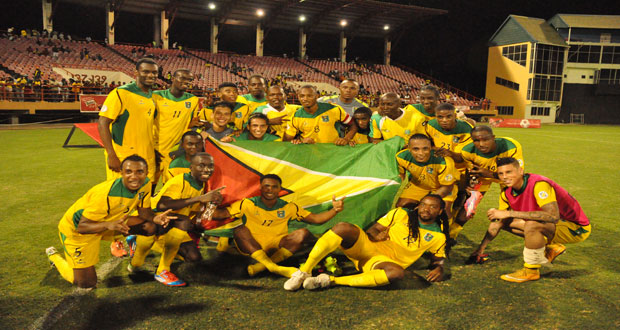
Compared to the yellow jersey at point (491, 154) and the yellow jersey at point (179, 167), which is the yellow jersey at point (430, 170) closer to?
the yellow jersey at point (491, 154)

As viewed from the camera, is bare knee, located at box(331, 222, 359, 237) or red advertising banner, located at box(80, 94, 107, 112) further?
red advertising banner, located at box(80, 94, 107, 112)

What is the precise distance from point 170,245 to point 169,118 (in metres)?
2.06

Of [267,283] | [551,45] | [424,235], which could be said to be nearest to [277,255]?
[267,283]

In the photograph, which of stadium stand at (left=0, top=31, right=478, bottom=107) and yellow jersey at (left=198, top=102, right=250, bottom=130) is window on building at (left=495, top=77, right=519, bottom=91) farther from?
yellow jersey at (left=198, top=102, right=250, bottom=130)

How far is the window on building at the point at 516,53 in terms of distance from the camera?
134ft

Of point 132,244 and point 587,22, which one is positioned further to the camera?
point 587,22

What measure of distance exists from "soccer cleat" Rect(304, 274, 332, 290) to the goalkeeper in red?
1.73 m

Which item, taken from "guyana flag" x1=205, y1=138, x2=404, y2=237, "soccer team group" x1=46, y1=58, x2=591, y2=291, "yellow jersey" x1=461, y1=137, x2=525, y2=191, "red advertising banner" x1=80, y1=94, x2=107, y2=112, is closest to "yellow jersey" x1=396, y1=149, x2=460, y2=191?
"soccer team group" x1=46, y1=58, x2=591, y2=291

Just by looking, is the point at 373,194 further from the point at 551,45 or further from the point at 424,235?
the point at 551,45

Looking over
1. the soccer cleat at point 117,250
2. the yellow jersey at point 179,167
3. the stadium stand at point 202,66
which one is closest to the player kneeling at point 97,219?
the soccer cleat at point 117,250

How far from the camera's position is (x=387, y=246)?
13.5ft

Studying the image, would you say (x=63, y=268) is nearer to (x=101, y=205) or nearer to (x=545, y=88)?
(x=101, y=205)

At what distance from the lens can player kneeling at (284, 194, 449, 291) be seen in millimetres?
3705

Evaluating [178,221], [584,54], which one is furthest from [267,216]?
[584,54]
